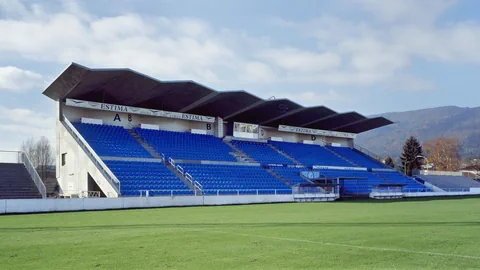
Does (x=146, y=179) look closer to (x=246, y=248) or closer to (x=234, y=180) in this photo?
(x=234, y=180)

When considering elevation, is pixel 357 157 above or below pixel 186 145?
below

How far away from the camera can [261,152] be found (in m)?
47.1

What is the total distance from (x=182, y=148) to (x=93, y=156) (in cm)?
972

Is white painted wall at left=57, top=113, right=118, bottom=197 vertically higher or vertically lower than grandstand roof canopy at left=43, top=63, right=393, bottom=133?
lower

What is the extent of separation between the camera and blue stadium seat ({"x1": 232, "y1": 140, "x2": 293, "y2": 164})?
45.2m

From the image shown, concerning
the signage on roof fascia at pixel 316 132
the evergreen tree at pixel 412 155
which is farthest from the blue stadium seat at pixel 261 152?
the evergreen tree at pixel 412 155

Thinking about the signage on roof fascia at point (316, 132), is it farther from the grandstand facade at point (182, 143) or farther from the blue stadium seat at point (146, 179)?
the blue stadium seat at point (146, 179)

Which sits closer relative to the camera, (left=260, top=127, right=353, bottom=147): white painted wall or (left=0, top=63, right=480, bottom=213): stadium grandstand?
(left=0, top=63, right=480, bottom=213): stadium grandstand

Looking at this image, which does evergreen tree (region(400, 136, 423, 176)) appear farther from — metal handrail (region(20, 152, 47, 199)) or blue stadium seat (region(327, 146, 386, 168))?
metal handrail (region(20, 152, 47, 199))

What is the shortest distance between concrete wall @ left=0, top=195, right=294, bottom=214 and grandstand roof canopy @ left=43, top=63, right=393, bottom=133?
10023 mm

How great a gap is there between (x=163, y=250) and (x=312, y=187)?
29.6 m

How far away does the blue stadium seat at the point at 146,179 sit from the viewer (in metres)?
29.7

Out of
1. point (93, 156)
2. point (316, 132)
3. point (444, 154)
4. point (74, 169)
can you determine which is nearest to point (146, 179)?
point (93, 156)

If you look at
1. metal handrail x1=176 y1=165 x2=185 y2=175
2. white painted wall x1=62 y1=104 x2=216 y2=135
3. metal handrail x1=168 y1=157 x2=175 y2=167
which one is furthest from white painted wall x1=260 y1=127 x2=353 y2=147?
metal handrail x1=176 y1=165 x2=185 y2=175
